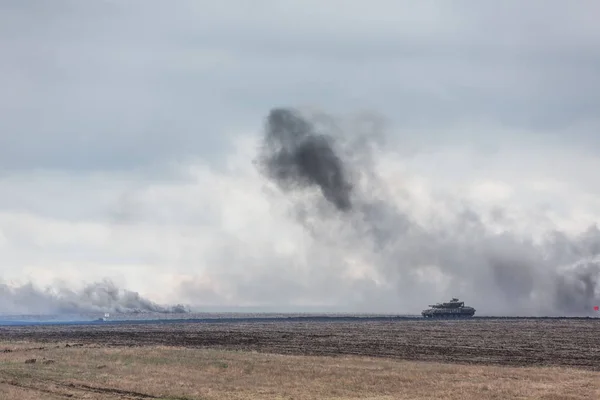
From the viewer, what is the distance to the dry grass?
105ft

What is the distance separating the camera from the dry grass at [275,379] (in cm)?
3206

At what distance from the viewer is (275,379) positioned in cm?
3791

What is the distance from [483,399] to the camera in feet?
99.1

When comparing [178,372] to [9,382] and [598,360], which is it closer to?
[9,382]

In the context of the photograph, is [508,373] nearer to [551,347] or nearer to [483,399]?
[483,399]

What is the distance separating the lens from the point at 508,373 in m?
41.3

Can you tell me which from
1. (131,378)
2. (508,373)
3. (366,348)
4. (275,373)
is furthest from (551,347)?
(131,378)

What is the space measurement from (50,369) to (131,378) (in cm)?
854

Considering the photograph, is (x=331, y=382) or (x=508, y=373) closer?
(x=331, y=382)

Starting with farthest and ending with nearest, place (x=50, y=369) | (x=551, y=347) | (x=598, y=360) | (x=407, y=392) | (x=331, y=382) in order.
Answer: (x=551, y=347)
(x=598, y=360)
(x=50, y=369)
(x=331, y=382)
(x=407, y=392)

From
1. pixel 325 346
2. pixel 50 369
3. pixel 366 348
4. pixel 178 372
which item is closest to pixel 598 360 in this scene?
pixel 366 348

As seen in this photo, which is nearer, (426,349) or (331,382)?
(331,382)

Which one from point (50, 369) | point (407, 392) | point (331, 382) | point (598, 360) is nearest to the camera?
point (407, 392)

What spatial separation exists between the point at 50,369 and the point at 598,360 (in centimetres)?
4082
